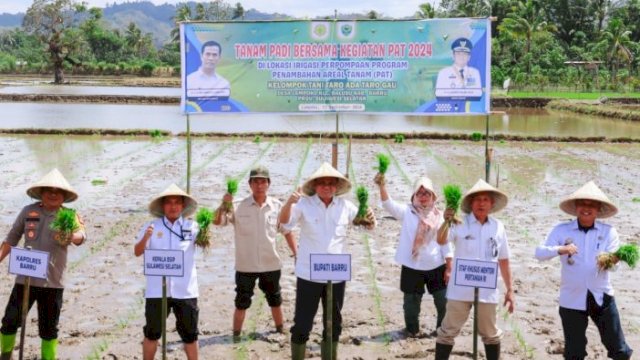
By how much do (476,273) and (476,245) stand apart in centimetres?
26

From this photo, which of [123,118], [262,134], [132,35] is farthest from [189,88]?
[132,35]

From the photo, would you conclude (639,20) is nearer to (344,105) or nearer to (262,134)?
(262,134)

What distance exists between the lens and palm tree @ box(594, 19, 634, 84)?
169 ft

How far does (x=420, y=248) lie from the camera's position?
575cm

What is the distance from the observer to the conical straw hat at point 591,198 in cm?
479

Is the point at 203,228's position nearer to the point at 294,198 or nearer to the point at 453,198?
the point at 294,198

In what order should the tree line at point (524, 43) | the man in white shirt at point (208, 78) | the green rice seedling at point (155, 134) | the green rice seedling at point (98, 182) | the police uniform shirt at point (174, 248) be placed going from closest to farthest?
the police uniform shirt at point (174, 248) < the man in white shirt at point (208, 78) < the green rice seedling at point (98, 182) < the green rice seedling at point (155, 134) < the tree line at point (524, 43)

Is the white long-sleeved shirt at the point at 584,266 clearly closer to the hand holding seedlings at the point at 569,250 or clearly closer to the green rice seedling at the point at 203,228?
the hand holding seedlings at the point at 569,250

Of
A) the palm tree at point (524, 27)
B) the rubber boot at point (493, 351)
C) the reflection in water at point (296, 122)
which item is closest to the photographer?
the rubber boot at point (493, 351)

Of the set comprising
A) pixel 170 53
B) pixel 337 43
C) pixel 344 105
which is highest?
pixel 170 53

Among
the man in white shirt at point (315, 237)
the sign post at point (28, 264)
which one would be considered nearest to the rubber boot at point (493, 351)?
the man in white shirt at point (315, 237)

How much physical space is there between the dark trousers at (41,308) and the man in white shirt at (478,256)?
8.38 ft

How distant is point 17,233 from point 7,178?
1074 centimetres

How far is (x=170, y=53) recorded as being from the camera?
90562mm
